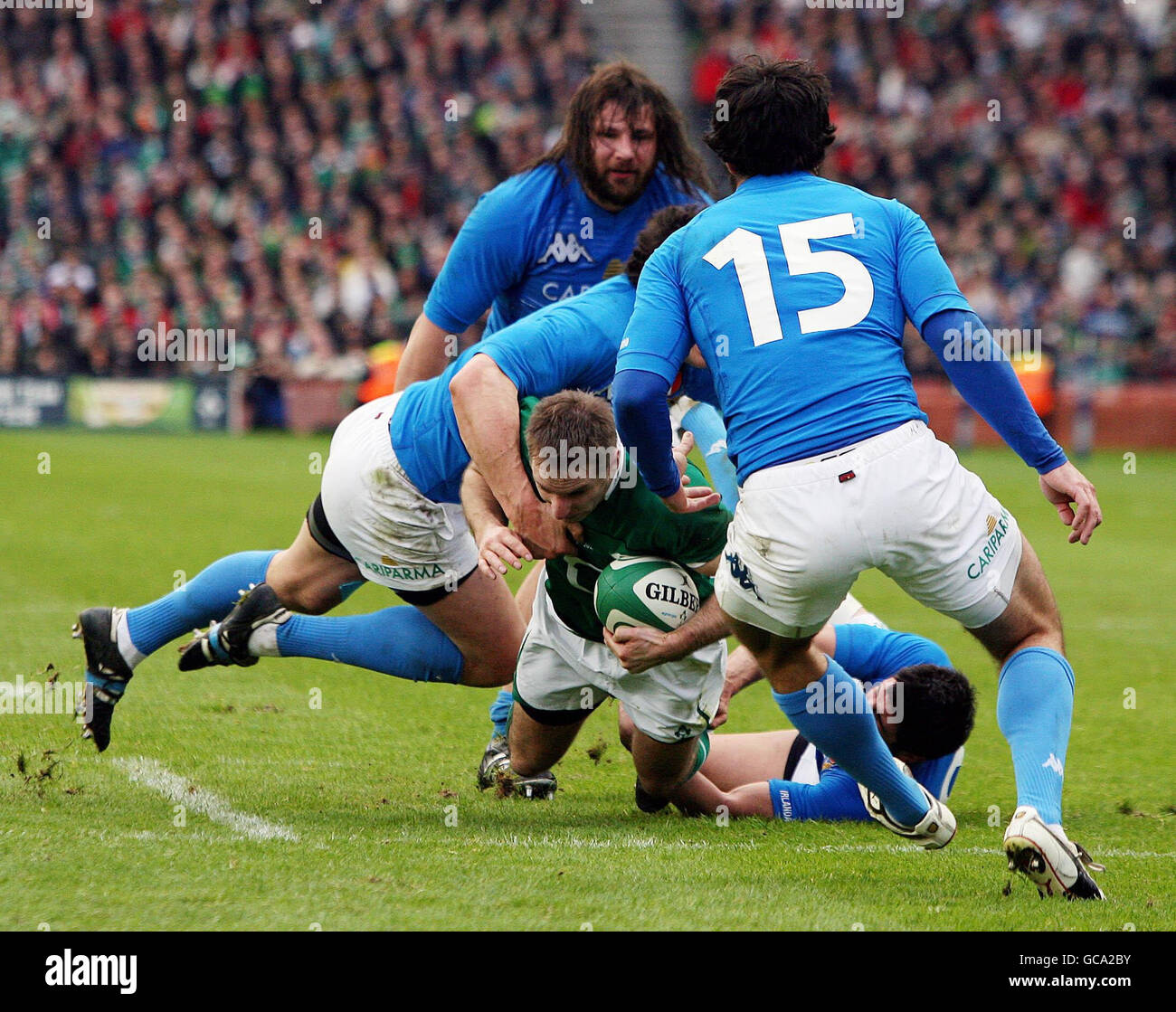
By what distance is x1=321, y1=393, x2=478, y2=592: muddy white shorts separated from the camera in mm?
4777

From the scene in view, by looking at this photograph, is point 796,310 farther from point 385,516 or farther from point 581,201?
point 581,201

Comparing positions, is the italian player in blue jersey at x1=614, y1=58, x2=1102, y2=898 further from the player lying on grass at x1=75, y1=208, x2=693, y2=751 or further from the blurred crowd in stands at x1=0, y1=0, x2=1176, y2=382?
the blurred crowd in stands at x1=0, y1=0, x2=1176, y2=382

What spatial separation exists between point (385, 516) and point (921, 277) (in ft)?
6.13

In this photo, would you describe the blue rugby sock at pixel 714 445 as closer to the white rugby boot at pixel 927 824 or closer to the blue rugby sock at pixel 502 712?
the blue rugby sock at pixel 502 712

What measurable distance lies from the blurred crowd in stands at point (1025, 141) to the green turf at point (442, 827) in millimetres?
13028

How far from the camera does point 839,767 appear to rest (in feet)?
14.3

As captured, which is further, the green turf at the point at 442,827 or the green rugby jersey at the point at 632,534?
the green rugby jersey at the point at 632,534

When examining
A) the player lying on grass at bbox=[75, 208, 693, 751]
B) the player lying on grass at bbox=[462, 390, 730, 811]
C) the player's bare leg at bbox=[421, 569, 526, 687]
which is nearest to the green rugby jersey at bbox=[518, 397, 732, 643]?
the player lying on grass at bbox=[462, 390, 730, 811]

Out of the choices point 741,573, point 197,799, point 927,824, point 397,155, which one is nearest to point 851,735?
point 927,824

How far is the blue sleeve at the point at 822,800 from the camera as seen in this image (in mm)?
4648

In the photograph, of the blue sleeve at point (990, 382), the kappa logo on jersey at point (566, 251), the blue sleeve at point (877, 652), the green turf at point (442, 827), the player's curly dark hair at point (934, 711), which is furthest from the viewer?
the kappa logo on jersey at point (566, 251)

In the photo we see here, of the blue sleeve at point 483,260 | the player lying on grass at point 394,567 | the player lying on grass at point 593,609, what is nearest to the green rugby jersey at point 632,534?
the player lying on grass at point 593,609

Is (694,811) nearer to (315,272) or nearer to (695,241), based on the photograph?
(695,241)

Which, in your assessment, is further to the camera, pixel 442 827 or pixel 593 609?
pixel 593 609
